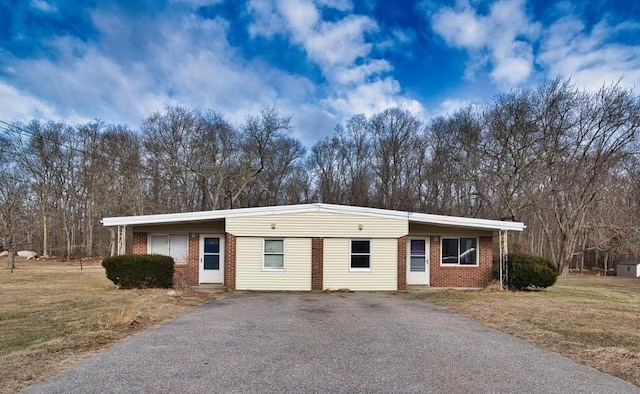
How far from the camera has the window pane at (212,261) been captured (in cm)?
1978

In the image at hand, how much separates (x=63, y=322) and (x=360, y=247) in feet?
35.4

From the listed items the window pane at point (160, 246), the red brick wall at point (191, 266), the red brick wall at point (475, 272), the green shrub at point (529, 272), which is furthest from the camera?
the red brick wall at point (475, 272)

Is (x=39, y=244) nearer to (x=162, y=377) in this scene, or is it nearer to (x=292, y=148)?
(x=292, y=148)

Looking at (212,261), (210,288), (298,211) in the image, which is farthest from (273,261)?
(212,261)

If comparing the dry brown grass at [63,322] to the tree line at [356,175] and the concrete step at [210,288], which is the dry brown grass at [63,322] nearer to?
the concrete step at [210,288]

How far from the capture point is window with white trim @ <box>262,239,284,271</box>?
1873 cm

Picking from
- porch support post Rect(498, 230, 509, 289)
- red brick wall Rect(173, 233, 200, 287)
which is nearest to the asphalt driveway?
porch support post Rect(498, 230, 509, 289)

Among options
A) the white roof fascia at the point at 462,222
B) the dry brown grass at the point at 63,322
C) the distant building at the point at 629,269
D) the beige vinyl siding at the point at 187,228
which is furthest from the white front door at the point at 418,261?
the distant building at the point at 629,269

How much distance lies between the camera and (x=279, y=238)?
61.3ft

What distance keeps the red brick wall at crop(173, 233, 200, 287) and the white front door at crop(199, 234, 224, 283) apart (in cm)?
15

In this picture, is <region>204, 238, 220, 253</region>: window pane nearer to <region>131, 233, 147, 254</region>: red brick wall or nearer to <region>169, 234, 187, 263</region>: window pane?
<region>169, 234, 187, 263</region>: window pane

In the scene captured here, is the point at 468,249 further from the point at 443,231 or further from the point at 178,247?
the point at 178,247

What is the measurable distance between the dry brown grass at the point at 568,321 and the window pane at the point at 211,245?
7.72m

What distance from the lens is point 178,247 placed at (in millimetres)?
19750
